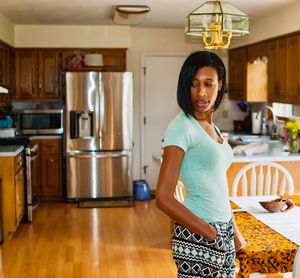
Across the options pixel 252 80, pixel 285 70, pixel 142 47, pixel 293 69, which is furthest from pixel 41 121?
pixel 293 69

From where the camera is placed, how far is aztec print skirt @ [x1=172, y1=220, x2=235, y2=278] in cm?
165

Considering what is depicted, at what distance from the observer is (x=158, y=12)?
5762 mm

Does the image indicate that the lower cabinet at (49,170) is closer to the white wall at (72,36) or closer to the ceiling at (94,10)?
the white wall at (72,36)

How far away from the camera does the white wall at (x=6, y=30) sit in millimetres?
5871

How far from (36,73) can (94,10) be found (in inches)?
63.1

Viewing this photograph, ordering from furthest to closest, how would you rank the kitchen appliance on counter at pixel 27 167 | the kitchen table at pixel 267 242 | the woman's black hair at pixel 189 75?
1. the kitchen appliance on counter at pixel 27 167
2. the kitchen table at pixel 267 242
3. the woman's black hair at pixel 189 75

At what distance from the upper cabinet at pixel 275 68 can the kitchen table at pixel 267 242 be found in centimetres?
275

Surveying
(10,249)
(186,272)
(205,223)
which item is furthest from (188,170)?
(10,249)

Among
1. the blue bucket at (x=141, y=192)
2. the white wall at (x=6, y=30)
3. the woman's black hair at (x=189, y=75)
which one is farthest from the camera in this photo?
the blue bucket at (x=141, y=192)

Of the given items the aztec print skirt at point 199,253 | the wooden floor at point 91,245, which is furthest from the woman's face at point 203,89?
the wooden floor at point 91,245

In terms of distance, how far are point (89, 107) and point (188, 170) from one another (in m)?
4.87

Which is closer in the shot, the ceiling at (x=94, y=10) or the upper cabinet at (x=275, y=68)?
the ceiling at (x=94, y=10)

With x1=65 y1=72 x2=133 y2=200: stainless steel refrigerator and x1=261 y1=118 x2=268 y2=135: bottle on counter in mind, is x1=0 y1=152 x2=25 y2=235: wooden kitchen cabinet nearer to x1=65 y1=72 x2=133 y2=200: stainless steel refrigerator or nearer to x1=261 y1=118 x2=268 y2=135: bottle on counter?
x1=65 y1=72 x2=133 y2=200: stainless steel refrigerator

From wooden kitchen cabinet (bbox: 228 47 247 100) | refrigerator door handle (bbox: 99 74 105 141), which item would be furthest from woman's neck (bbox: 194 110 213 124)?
wooden kitchen cabinet (bbox: 228 47 247 100)
